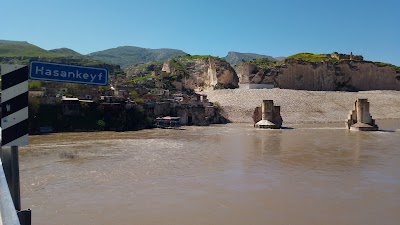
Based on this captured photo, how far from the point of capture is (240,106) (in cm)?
6731

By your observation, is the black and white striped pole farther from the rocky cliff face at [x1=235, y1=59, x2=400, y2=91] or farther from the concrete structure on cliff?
the rocky cliff face at [x1=235, y1=59, x2=400, y2=91]

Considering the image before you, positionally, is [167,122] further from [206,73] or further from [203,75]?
[203,75]

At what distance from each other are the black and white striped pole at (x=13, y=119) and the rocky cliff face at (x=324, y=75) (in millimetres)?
87783

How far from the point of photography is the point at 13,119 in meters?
4.31

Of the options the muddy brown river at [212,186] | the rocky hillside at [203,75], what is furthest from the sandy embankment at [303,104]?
the muddy brown river at [212,186]

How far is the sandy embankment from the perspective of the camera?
64.9 metres

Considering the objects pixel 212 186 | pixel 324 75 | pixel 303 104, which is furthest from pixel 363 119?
pixel 324 75

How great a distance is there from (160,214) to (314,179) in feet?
Answer: 28.2

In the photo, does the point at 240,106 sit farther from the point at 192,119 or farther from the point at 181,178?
the point at 181,178

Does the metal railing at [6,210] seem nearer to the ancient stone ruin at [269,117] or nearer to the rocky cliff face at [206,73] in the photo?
the ancient stone ruin at [269,117]

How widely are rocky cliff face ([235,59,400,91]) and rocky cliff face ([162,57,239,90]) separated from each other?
10.4 feet

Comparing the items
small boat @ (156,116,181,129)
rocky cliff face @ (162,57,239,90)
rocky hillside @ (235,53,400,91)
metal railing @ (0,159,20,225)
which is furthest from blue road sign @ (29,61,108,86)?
rocky hillside @ (235,53,400,91)

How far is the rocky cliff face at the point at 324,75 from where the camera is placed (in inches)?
3638

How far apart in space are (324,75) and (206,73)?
30577 millimetres
